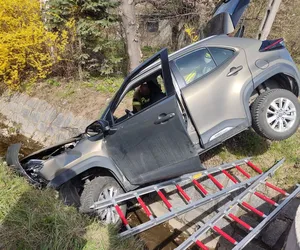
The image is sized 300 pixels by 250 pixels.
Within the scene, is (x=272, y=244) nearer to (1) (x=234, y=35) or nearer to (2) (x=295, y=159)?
(2) (x=295, y=159)

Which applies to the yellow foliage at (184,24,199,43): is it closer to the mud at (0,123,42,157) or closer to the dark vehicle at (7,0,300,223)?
the dark vehicle at (7,0,300,223)

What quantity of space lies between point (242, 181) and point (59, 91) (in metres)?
6.46

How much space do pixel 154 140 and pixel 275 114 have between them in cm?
177

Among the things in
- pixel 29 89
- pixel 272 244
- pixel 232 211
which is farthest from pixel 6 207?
pixel 29 89

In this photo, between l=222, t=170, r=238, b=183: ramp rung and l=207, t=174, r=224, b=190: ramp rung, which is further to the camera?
l=222, t=170, r=238, b=183: ramp rung

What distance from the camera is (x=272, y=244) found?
12.4 feet

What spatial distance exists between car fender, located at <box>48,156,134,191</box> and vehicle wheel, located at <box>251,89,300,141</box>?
6.96 ft

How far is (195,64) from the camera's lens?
157 inches

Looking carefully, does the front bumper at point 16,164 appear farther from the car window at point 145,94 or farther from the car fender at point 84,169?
the car window at point 145,94

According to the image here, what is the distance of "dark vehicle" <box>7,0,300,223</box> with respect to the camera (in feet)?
12.2

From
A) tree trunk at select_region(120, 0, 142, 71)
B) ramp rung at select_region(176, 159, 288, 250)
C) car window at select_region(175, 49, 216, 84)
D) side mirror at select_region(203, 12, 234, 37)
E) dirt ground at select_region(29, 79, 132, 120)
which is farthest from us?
tree trunk at select_region(120, 0, 142, 71)

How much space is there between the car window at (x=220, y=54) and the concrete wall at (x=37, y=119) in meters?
4.15

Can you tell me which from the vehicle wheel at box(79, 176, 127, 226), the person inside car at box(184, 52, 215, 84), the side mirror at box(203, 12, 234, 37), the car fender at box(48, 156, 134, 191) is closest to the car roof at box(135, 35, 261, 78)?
the person inside car at box(184, 52, 215, 84)

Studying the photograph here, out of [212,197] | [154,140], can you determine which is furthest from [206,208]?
[154,140]
